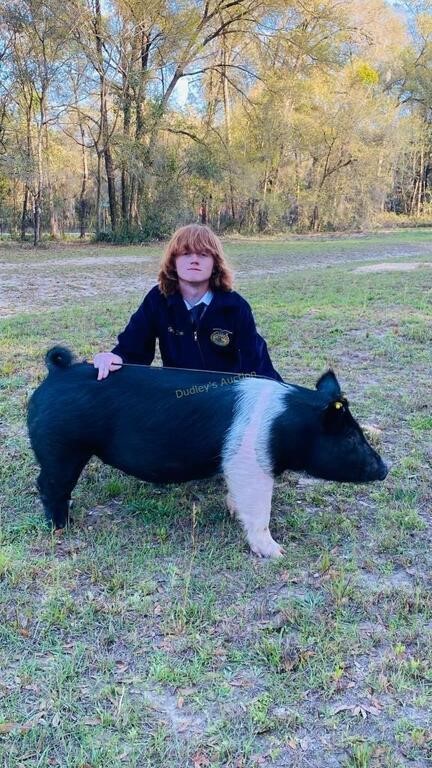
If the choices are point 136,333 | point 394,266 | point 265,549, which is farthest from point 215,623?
point 394,266

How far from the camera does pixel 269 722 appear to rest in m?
1.65

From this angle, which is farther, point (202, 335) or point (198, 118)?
point (198, 118)

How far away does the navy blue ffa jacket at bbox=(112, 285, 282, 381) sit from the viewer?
3.08m

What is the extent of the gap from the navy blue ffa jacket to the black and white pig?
575 mm

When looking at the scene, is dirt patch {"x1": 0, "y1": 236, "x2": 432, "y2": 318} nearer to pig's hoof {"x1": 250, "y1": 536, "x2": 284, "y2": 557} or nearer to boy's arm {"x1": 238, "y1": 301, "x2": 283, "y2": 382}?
boy's arm {"x1": 238, "y1": 301, "x2": 283, "y2": 382}

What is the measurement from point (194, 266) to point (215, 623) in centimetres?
162

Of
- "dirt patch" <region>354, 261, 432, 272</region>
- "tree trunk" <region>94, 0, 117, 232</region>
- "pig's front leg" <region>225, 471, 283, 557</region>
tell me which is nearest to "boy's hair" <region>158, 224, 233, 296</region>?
"pig's front leg" <region>225, 471, 283, 557</region>

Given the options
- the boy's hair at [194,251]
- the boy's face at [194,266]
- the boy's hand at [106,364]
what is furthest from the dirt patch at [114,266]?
the boy's hand at [106,364]

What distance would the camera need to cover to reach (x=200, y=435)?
2.46 metres

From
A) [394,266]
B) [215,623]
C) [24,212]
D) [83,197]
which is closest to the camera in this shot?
[215,623]

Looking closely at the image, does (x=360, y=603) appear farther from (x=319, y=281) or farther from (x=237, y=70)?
(x=237, y=70)

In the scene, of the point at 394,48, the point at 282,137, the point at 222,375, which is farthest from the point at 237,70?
the point at 222,375

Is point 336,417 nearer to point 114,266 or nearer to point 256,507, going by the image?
point 256,507

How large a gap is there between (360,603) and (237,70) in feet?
80.9
